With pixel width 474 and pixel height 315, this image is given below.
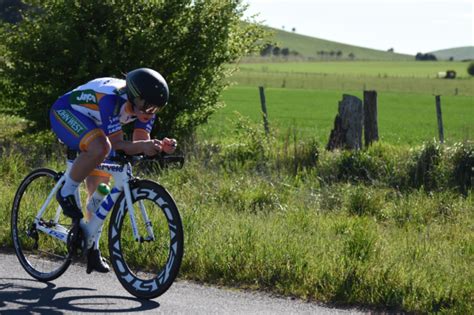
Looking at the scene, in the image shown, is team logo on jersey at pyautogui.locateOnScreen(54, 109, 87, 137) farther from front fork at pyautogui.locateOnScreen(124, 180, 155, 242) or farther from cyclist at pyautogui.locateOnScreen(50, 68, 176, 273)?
front fork at pyautogui.locateOnScreen(124, 180, 155, 242)

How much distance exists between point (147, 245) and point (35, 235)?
0.99 m

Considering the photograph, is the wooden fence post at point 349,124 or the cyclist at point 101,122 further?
the wooden fence post at point 349,124

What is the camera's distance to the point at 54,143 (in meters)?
14.0

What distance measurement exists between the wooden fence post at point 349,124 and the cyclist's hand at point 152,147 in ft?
28.9

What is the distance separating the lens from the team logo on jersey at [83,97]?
6062mm

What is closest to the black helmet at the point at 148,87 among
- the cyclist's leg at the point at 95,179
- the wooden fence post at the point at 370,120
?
the cyclist's leg at the point at 95,179

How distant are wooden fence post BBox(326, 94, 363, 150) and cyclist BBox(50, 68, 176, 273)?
8481 mm

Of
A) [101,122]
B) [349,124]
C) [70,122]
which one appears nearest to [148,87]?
[101,122]

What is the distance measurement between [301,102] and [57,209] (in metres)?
41.6

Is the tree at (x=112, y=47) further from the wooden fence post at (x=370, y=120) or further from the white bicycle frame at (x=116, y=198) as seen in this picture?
the white bicycle frame at (x=116, y=198)

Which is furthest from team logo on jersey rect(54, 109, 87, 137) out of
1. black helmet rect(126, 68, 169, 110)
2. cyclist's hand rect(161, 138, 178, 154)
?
cyclist's hand rect(161, 138, 178, 154)

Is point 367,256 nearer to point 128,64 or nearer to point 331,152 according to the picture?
point 331,152

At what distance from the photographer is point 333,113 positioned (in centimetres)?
3959

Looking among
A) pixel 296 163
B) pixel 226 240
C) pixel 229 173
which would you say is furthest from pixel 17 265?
pixel 296 163
